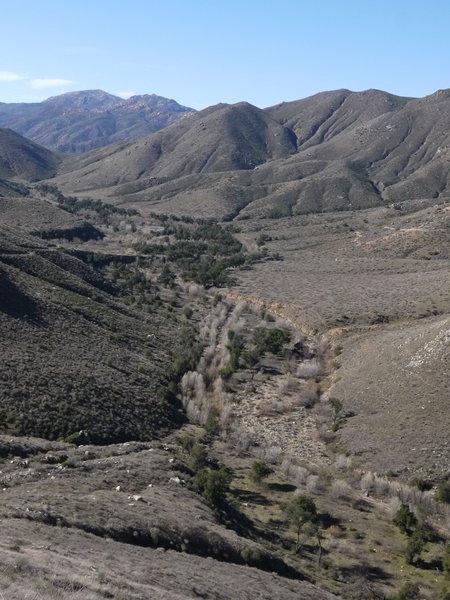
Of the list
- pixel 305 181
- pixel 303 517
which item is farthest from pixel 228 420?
pixel 305 181

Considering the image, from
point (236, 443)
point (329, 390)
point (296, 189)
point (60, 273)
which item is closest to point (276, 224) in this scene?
point (296, 189)

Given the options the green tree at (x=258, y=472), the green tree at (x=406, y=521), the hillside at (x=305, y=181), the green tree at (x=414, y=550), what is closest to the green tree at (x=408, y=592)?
the green tree at (x=414, y=550)

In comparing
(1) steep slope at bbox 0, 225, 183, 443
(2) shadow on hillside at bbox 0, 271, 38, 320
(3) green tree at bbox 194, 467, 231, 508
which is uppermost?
(2) shadow on hillside at bbox 0, 271, 38, 320

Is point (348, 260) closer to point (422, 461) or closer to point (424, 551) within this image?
point (422, 461)

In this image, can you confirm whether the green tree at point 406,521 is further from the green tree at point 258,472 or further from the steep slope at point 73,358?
the steep slope at point 73,358

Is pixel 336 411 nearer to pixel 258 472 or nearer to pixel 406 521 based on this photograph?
pixel 258 472

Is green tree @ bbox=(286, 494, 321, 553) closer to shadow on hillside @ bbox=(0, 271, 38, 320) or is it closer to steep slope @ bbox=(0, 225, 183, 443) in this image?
steep slope @ bbox=(0, 225, 183, 443)

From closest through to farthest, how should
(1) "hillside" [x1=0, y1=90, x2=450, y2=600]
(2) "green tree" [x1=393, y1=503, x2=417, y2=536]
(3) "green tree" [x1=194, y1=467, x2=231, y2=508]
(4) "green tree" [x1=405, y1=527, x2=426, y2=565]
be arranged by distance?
1. (1) "hillside" [x1=0, y1=90, x2=450, y2=600]
2. (4) "green tree" [x1=405, y1=527, x2=426, y2=565]
3. (3) "green tree" [x1=194, y1=467, x2=231, y2=508]
4. (2) "green tree" [x1=393, y1=503, x2=417, y2=536]

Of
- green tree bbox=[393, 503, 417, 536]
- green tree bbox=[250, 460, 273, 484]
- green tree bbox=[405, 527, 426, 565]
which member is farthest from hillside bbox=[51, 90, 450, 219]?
green tree bbox=[405, 527, 426, 565]
